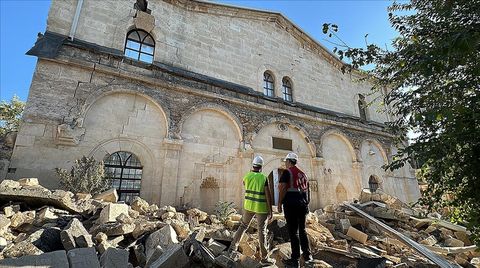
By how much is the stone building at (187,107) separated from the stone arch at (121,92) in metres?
0.03

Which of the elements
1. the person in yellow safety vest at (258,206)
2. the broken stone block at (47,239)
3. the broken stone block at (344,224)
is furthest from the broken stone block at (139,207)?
the broken stone block at (344,224)

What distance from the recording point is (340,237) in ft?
19.7

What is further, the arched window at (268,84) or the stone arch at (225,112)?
the arched window at (268,84)

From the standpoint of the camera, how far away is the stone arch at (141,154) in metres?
7.05

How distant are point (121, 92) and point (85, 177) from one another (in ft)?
9.72

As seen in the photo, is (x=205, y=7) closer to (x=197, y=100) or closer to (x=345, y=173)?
(x=197, y=100)

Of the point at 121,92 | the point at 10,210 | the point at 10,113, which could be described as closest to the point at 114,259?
the point at 10,210

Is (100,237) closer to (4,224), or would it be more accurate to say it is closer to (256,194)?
(4,224)

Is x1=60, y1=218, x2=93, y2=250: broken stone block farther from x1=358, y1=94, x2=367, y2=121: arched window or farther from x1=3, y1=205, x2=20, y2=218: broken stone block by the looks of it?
x1=358, y1=94, x2=367, y2=121: arched window

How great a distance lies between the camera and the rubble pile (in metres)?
3.07

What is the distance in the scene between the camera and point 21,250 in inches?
121

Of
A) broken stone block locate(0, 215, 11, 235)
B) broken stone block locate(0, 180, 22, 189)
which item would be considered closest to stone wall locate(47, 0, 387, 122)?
broken stone block locate(0, 180, 22, 189)

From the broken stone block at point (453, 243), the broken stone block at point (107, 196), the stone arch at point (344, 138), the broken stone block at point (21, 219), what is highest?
the stone arch at point (344, 138)

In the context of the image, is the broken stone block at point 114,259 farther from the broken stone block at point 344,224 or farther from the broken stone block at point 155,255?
the broken stone block at point 344,224
